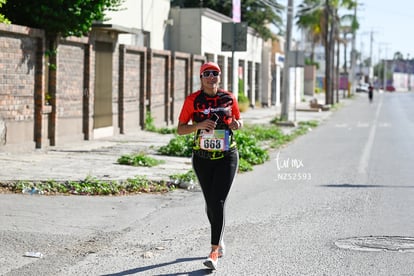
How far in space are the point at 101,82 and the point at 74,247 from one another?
13537mm

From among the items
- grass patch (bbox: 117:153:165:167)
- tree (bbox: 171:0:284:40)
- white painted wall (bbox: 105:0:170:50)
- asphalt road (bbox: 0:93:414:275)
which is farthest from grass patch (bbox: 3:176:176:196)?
tree (bbox: 171:0:284:40)

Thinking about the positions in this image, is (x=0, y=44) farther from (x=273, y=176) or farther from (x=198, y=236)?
(x=198, y=236)

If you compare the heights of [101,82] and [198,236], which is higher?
[101,82]

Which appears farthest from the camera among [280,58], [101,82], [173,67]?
[280,58]

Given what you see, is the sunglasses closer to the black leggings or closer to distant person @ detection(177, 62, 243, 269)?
distant person @ detection(177, 62, 243, 269)

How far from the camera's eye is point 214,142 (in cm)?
756

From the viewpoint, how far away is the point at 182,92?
29703 mm

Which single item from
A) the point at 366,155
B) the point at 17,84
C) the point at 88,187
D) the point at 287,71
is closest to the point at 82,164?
the point at 17,84

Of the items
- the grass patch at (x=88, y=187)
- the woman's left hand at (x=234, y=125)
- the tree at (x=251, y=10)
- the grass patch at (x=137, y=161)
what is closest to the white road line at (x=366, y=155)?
the grass patch at (x=137, y=161)

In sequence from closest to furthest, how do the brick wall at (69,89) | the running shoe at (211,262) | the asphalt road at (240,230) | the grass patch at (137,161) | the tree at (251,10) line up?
the running shoe at (211,262) → the asphalt road at (240,230) → the grass patch at (137,161) → the brick wall at (69,89) → the tree at (251,10)

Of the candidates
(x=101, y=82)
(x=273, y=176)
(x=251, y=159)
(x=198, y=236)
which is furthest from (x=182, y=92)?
(x=198, y=236)

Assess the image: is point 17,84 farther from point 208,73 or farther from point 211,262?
point 211,262

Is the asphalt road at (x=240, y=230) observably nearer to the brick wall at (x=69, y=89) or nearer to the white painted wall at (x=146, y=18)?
the brick wall at (x=69, y=89)

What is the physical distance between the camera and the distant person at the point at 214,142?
24.8 feet
